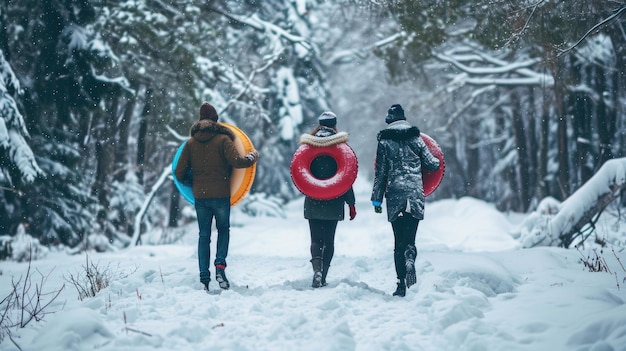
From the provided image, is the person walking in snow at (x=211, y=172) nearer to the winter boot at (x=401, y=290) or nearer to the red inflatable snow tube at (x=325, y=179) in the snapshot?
the red inflatable snow tube at (x=325, y=179)

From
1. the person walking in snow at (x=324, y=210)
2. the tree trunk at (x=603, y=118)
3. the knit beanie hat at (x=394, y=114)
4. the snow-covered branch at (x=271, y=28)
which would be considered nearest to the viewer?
the knit beanie hat at (x=394, y=114)

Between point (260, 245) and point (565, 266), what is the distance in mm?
7197

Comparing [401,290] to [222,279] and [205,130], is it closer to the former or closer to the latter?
[222,279]

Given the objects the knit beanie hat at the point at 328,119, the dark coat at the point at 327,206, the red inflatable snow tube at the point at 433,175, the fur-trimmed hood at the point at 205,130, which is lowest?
the dark coat at the point at 327,206

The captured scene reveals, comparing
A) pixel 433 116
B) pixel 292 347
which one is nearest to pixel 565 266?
A: pixel 292 347

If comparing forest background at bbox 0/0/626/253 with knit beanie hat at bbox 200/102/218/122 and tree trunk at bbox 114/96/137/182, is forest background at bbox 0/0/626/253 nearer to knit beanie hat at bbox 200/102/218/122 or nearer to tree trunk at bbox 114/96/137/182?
tree trunk at bbox 114/96/137/182

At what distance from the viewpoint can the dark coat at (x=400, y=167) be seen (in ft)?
20.0

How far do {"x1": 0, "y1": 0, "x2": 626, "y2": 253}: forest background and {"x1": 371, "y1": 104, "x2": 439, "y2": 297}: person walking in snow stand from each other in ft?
6.66

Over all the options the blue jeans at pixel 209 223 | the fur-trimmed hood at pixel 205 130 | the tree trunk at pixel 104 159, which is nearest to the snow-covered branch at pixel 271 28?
the tree trunk at pixel 104 159

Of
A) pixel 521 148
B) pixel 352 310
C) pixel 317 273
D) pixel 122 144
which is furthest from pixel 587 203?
pixel 122 144

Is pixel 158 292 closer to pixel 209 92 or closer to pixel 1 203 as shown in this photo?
pixel 1 203

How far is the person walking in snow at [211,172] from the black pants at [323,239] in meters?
1.01

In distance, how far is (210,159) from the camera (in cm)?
643

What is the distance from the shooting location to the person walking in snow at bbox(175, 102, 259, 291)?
251 inches
